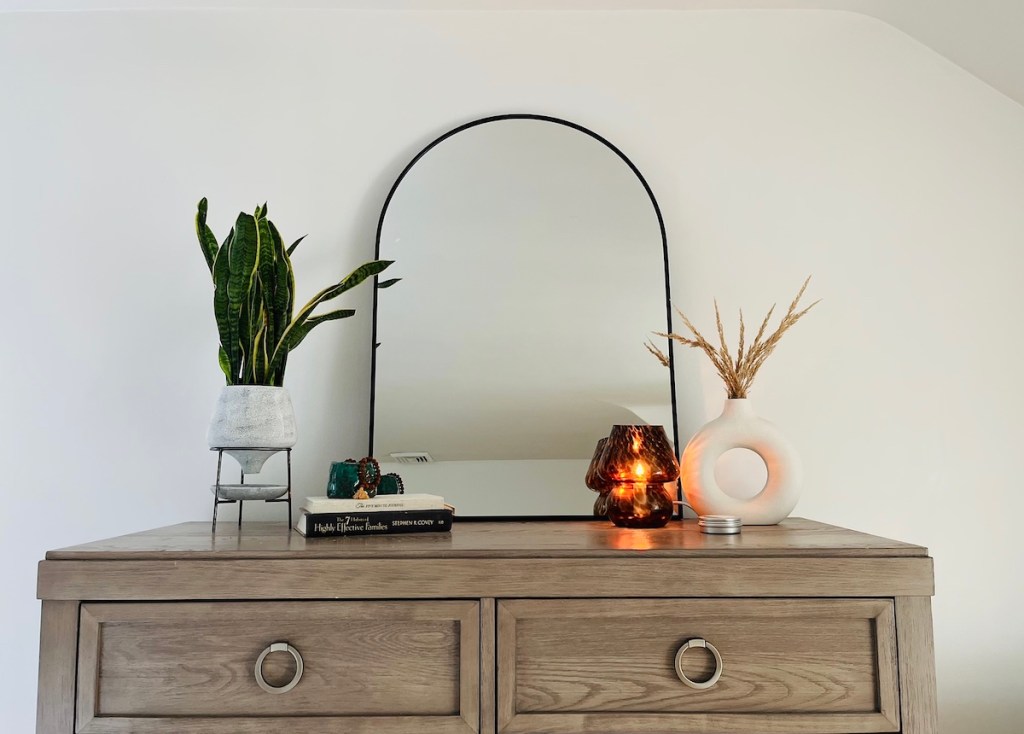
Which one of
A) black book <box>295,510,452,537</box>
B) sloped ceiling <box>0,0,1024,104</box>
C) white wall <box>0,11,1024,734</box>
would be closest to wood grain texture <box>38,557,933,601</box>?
black book <box>295,510,452,537</box>

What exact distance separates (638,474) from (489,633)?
49cm

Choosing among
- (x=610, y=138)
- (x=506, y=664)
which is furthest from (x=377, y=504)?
(x=610, y=138)

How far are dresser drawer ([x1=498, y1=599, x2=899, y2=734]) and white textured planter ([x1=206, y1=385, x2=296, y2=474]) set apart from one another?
572mm

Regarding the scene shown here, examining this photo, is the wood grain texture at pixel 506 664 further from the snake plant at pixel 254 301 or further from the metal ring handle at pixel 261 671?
the snake plant at pixel 254 301

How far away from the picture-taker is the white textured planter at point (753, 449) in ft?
4.82

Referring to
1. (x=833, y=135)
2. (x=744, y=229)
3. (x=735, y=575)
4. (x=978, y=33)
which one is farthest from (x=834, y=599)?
(x=978, y=33)

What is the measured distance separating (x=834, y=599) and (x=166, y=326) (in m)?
1.49

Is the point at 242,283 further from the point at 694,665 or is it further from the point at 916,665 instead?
the point at 916,665

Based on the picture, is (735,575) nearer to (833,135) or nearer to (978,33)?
(833,135)

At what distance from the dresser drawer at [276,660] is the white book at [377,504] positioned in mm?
213

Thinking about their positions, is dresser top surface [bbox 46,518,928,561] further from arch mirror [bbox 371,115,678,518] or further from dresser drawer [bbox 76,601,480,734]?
arch mirror [bbox 371,115,678,518]

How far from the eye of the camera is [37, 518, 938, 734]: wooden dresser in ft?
3.76

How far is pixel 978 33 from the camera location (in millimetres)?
1688

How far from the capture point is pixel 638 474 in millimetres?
1498
